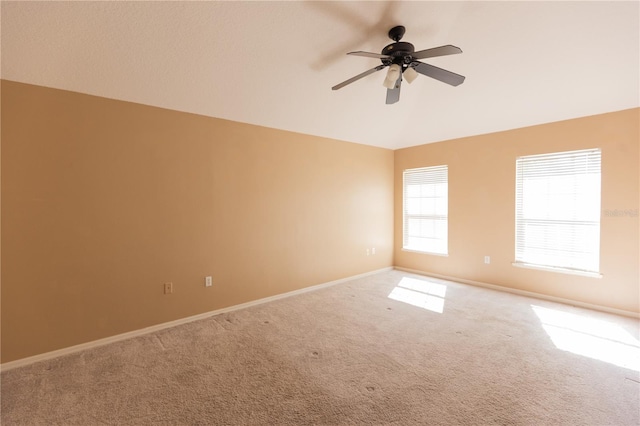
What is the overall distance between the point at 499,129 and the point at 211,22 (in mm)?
4154

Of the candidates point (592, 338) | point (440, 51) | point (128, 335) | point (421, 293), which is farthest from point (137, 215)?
point (592, 338)

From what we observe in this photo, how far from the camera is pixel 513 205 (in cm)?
414

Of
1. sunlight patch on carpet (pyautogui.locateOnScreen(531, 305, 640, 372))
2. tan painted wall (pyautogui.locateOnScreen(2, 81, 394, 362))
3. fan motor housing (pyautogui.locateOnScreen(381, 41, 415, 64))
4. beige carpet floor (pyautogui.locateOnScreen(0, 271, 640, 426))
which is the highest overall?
fan motor housing (pyautogui.locateOnScreen(381, 41, 415, 64))

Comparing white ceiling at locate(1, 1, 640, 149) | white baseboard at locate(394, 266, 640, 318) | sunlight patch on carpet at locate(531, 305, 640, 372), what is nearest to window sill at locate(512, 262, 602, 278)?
white baseboard at locate(394, 266, 640, 318)

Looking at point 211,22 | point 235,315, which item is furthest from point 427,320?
point 211,22

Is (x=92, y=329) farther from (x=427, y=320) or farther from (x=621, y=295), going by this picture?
(x=621, y=295)

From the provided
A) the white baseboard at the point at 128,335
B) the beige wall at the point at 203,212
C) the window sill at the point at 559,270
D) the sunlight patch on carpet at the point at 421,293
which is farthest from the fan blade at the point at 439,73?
the white baseboard at the point at 128,335

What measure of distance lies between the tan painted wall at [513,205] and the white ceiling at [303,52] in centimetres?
30

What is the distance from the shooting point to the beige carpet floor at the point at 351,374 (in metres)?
1.78

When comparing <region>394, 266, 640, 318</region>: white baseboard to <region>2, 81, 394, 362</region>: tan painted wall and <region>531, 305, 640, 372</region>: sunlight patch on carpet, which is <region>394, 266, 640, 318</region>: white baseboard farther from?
<region>2, 81, 394, 362</region>: tan painted wall

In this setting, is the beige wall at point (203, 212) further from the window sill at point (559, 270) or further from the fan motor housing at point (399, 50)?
the fan motor housing at point (399, 50)

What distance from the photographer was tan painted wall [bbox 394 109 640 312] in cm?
329

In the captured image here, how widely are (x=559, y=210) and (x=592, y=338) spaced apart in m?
1.77

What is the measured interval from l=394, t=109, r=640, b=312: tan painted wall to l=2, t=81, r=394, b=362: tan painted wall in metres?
2.18
